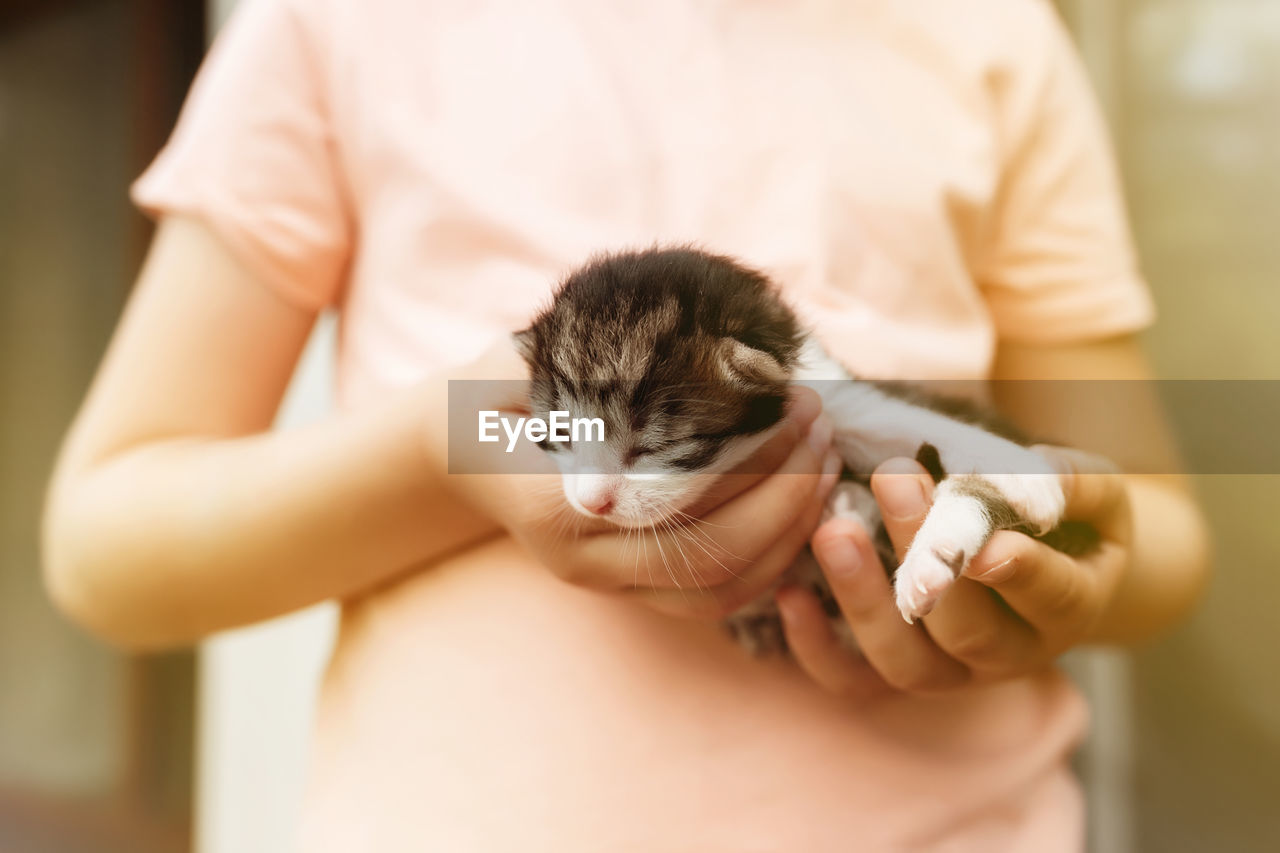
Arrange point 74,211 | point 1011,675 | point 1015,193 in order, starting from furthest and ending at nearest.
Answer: point 74,211 < point 1015,193 < point 1011,675

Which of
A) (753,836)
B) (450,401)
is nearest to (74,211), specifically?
(450,401)

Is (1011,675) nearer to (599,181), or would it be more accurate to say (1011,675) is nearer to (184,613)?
(599,181)

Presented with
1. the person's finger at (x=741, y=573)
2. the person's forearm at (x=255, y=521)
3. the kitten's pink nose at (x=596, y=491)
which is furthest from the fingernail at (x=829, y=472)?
the person's forearm at (x=255, y=521)

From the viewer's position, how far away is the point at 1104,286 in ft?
1.99

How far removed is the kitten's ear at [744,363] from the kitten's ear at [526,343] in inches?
3.9

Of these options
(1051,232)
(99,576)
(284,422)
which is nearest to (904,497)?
→ (1051,232)

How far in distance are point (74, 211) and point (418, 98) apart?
624 mm

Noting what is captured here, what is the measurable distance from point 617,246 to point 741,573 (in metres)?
0.17

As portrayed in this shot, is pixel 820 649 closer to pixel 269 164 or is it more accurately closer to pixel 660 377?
pixel 660 377

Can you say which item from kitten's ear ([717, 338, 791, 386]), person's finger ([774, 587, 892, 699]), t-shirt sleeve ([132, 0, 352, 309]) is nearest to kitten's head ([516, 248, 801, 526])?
kitten's ear ([717, 338, 791, 386])

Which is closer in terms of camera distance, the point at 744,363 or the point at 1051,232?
the point at 744,363

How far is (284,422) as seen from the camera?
0.83 m

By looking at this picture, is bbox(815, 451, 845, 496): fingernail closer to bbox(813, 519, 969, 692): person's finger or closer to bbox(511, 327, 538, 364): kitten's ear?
bbox(813, 519, 969, 692): person's finger

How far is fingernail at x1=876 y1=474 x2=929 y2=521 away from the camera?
1.08 ft
